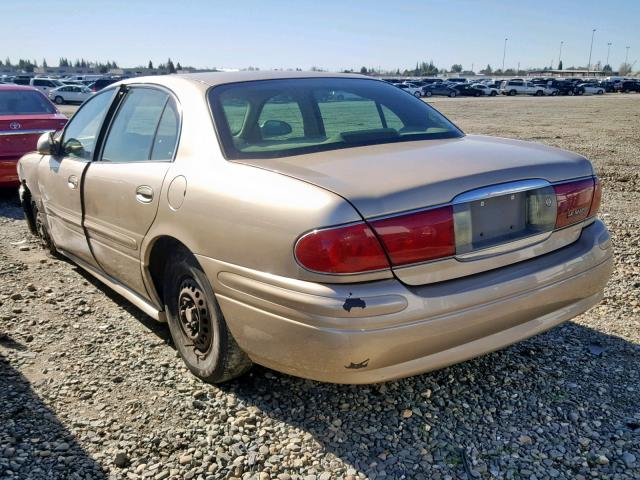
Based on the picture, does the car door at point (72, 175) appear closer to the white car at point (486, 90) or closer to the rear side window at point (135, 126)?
the rear side window at point (135, 126)

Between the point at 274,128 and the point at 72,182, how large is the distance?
1785 mm

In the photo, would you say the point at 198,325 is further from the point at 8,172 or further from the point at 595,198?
the point at 8,172

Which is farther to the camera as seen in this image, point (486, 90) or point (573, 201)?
point (486, 90)

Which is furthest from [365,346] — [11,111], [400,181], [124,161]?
[11,111]

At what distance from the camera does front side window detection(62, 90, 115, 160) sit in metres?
4.04

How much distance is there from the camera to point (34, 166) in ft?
16.3

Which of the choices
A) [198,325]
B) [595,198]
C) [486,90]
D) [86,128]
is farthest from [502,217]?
[486,90]

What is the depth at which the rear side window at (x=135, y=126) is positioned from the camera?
342 centimetres

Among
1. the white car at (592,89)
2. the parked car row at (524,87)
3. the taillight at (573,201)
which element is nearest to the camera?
the taillight at (573,201)

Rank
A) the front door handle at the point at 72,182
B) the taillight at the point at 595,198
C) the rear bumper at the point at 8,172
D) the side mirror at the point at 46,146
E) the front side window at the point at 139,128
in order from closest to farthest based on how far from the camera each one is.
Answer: the taillight at the point at 595,198 → the front side window at the point at 139,128 → the front door handle at the point at 72,182 → the side mirror at the point at 46,146 → the rear bumper at the point at 8,172

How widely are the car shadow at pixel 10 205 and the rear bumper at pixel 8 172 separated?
1.00 feet

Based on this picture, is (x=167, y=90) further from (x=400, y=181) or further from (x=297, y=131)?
(x=400, y=181)

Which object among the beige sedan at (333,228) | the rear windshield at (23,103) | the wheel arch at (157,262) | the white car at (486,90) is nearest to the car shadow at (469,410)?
the beige sedan at (333,228)

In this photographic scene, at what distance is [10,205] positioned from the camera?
7707 mm
